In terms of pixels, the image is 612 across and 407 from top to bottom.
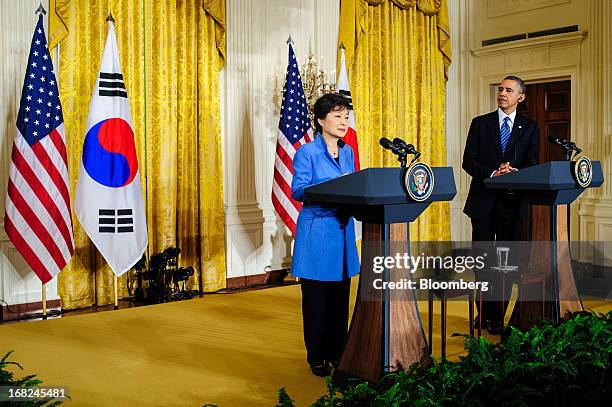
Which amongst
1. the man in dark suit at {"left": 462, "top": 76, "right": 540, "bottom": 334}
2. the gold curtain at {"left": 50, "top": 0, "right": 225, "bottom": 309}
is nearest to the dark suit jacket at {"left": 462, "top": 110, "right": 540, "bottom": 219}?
the man in dark suit at {"left": 462, "top": 76, "right": 540, "bottom": 334}

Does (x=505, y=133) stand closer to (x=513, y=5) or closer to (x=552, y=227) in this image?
(x=552, y=227)

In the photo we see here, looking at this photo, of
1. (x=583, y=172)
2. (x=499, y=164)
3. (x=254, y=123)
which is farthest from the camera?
(x=254, y=123)

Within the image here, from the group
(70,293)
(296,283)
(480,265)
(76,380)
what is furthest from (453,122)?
(76,380)

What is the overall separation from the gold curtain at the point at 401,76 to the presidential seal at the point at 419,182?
16.9 feet

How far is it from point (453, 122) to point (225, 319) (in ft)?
17.3

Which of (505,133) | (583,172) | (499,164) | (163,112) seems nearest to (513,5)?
(505,133)

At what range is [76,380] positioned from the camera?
393 cm

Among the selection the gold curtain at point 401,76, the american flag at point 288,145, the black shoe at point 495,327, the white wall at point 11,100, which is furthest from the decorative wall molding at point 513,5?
the white wall at point 11,100

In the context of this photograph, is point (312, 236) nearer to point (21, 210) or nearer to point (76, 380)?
point (76, 380)

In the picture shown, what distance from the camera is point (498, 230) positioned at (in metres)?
5.02

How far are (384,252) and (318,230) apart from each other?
2.01 feet

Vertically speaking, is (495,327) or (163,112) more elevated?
(163,112)

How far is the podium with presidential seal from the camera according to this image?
322 cm

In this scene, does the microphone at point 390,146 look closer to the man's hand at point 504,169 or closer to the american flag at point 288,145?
the man's hand at point 504,169
